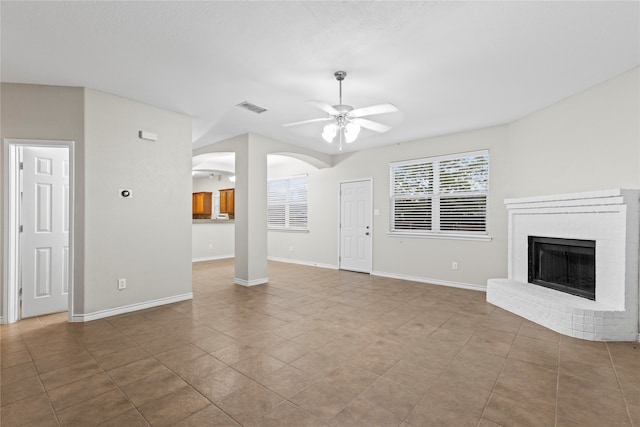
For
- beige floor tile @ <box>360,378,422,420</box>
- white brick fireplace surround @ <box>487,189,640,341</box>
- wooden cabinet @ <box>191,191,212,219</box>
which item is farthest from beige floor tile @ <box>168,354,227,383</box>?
wooden cabinet @ <box>191,191,212,219</box>

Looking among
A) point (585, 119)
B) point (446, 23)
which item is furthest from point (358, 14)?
point (585, 119)

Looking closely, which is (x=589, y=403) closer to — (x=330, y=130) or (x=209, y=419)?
(x=209, y=419)

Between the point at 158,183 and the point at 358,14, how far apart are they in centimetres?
331

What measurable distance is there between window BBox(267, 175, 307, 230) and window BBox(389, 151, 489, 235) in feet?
8.39

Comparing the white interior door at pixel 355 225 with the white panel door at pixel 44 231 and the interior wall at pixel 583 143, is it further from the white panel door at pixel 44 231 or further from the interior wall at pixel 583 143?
the white panel door at pixel 44 231

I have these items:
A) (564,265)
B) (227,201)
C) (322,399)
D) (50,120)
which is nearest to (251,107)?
(50,120)

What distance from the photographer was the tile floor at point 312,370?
6.19 ft

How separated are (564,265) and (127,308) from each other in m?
5.48

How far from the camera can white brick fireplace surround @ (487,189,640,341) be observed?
298 cm

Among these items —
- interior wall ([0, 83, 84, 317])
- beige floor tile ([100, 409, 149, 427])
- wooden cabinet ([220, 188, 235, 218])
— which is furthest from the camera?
wooden cabinet ([220, 188, 235, 218])

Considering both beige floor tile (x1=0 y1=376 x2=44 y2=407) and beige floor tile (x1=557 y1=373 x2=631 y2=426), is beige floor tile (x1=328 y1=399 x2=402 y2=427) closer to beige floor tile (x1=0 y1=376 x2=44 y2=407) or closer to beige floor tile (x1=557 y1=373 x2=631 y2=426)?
beige floor tile (x1=557 y1=373 x2=631 y2=426)

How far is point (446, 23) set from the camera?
232 cm

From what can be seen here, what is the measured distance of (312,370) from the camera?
2.43 m

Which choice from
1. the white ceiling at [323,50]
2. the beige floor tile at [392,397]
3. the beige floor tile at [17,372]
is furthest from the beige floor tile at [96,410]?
the white ceiling at [323,50]
